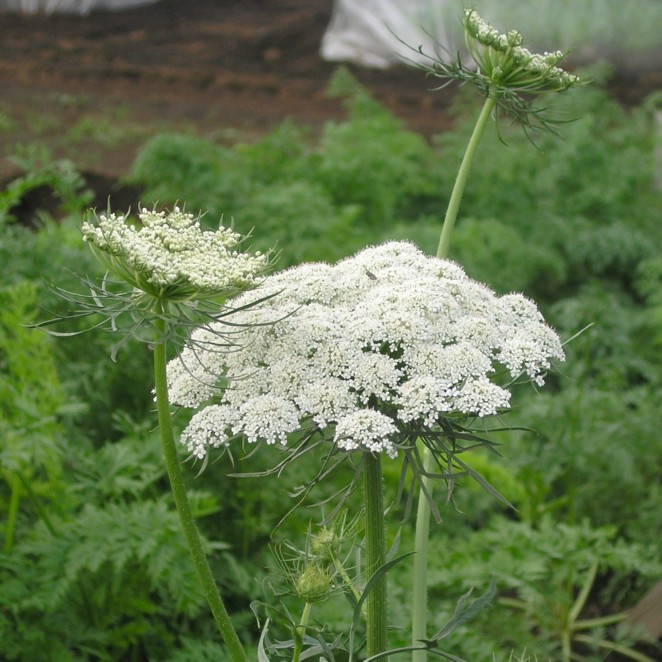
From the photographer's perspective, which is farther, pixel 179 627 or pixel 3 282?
pixel 3 282

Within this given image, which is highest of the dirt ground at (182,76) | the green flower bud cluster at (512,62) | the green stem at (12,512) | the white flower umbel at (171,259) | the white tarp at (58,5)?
the white tarp at (58,5)

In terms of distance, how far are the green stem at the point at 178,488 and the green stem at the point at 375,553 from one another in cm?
25

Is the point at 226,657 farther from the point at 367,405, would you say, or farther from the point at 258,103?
the point at 258,103

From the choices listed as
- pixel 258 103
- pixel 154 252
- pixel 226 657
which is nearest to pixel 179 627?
pixel 226 657

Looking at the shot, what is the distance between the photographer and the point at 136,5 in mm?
12141

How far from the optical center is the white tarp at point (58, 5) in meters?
11.5

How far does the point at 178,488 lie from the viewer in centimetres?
146

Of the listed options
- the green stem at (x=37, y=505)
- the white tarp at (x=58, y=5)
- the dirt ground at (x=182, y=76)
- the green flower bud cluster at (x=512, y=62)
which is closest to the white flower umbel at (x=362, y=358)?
the green flower bud cluster at (x=512, y=62)

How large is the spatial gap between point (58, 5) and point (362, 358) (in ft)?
37.9

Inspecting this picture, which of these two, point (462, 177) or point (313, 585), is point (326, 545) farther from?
point (462, 177)

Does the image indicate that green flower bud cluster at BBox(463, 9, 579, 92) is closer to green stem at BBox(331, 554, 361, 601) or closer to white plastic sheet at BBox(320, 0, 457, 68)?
green stem at BBox(331, 554, 361, 601)

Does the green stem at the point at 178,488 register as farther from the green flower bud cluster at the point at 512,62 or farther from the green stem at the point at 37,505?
the green stem at the point at 37,505

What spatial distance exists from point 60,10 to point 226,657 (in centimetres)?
1109

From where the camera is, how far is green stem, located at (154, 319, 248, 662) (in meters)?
1.43
